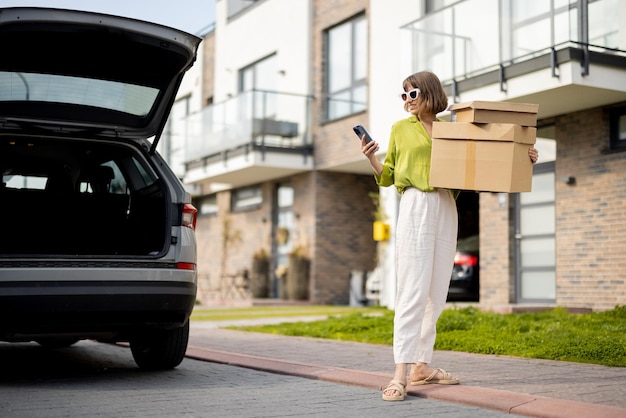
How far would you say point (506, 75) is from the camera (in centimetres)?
1225

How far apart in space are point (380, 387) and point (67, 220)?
293 cm

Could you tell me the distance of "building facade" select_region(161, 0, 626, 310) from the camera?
1219cm

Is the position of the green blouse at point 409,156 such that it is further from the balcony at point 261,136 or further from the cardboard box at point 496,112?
the balcony at point 261,136

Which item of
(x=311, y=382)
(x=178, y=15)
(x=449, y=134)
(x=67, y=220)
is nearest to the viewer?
(x=449, y=134)

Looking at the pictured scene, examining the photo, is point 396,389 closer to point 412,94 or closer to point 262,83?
point 412,94

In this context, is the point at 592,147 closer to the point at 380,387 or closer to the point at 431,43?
the point at 431,43

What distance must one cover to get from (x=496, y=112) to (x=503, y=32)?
8.13 m

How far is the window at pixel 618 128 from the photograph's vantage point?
12.4 meters

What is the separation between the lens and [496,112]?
4.83m

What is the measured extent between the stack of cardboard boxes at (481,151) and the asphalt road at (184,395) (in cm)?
124

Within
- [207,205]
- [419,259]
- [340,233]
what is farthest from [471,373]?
[207,205]

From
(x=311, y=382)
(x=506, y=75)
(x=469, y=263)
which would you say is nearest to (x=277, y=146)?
(x=469, y=263)

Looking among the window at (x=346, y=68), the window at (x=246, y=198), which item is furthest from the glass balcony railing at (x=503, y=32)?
the window at (x=246, y=198)

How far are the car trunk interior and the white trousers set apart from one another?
2.36 m
